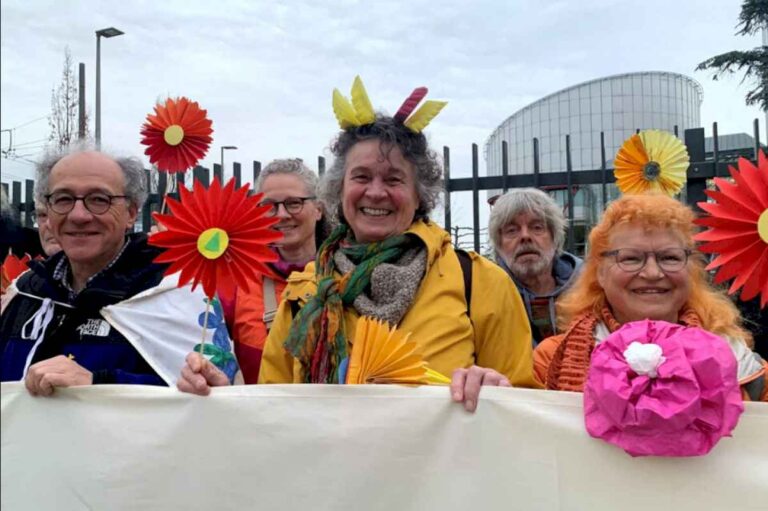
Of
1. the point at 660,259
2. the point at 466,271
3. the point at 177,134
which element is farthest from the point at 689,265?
the point at 177,134

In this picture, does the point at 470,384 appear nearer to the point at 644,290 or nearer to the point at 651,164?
the point at 644,290

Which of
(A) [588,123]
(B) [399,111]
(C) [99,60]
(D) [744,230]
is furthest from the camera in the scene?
(C) [99,60]

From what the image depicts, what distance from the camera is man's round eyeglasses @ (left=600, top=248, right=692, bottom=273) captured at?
2002mm

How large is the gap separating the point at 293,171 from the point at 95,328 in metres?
1.19

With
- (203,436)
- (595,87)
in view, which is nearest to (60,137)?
(595,87)

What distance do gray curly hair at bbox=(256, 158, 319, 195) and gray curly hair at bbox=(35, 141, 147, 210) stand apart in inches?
28.2

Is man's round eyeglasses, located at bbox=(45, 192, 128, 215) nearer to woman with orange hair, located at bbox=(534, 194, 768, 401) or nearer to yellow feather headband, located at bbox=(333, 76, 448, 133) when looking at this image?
yellow feather headband, located at bbox=(333, 76, 448, 133)

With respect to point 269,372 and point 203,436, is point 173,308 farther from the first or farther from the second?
point 203,436

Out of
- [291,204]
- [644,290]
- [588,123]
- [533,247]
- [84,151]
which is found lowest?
[644,290]

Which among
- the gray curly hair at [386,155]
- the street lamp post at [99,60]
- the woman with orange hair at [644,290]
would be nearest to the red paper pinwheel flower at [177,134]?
the gray curly hair at [386,155]

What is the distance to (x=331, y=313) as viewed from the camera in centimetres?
193

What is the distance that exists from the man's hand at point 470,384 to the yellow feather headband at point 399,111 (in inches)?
34.0

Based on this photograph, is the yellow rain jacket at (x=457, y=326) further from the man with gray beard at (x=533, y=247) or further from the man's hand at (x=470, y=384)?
the man with gray beard at (x=533, y=247)

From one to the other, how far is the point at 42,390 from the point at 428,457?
1.04 m
